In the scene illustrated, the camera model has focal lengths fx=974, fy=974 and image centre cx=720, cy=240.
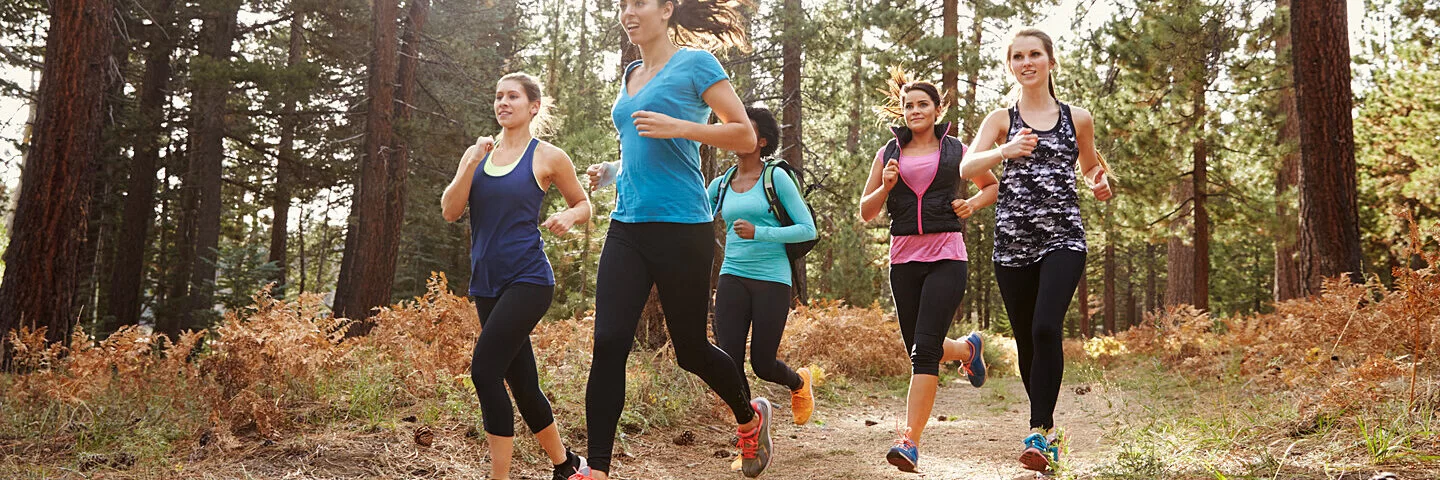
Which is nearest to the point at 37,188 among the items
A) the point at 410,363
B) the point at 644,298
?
the point at 410,363

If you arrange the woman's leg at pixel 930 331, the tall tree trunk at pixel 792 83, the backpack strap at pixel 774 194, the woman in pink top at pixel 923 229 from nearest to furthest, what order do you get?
the woman's leg at pixel 930 331 < the woman in pink top at pixel 923 229 < the backpack strap at pixel 774 194 < the tall tree trunk at pixel 792 83

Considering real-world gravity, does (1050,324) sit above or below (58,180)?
below

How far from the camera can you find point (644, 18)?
4031mm

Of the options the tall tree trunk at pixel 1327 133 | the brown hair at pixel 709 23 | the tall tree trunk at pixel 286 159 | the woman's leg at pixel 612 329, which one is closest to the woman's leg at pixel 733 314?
the brown hair at pixel 709 23

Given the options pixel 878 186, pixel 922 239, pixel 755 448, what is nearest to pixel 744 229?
pixel 878 186

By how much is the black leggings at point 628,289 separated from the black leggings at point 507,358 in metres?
0.28

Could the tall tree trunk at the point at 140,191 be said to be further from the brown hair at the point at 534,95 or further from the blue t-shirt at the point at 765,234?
the blue t-shirt at the point at 765,234

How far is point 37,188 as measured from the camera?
28.1 ft

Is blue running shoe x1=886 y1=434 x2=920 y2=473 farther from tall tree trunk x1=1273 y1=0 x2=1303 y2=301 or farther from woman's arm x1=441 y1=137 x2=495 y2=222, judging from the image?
tall tree trunk x1=1273 y1=0 x2=1303 y2=301

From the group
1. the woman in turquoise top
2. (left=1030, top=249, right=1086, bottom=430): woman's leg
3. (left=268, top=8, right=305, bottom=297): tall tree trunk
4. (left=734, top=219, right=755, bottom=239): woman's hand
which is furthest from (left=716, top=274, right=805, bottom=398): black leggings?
(left=268, top=8, right=305, bottom=297): tall tree trunk

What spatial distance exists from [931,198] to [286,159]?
18.7 metres

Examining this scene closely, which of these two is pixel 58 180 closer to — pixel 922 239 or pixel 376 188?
pixel 376 188

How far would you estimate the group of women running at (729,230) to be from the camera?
13.0 ft

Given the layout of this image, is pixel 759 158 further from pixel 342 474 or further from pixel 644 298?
pixel 342 474
